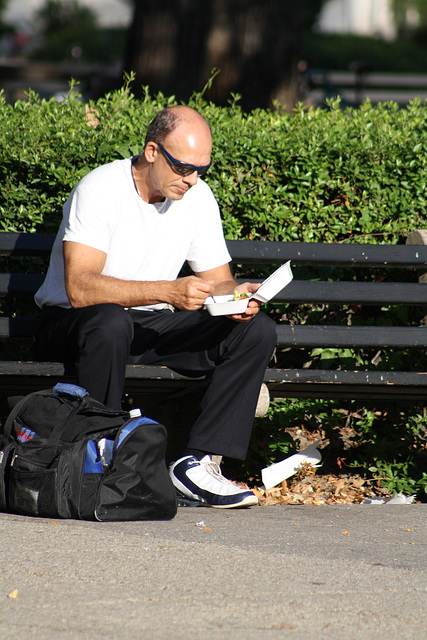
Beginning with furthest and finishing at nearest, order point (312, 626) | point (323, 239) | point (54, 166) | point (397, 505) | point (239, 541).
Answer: point (323, 239) → point (54, 166) → point (397, 505) → point (239, 541) → point (312, 626)

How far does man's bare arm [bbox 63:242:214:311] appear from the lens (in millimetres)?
3330

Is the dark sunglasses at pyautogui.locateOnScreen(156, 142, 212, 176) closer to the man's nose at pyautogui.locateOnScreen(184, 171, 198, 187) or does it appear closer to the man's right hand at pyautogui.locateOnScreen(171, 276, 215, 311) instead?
the man's nose at pyautogui.locateOnScreen(184, 171, 198, 187)

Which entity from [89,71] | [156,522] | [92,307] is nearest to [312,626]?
[156,522]

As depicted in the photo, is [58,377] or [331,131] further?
[331,131]

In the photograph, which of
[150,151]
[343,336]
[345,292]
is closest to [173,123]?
[150,151]

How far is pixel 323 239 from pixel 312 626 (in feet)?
8.45

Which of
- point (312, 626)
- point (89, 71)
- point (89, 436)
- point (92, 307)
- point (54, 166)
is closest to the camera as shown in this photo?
point (312, 626)

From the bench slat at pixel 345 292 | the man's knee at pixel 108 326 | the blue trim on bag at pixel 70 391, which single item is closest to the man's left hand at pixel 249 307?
the bench slat at pixel 345 292

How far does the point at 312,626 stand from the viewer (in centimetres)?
198

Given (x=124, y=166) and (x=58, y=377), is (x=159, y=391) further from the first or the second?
(x=124, y=166)

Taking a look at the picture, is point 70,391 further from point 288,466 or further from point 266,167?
point 266,167

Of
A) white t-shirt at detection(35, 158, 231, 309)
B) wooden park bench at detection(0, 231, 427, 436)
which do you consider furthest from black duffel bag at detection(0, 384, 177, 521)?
white t-shirt at detection(35, 158, 231, 309)

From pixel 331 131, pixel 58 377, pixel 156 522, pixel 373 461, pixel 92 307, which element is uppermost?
pixel 331 131

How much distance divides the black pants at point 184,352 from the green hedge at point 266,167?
2.43ft
